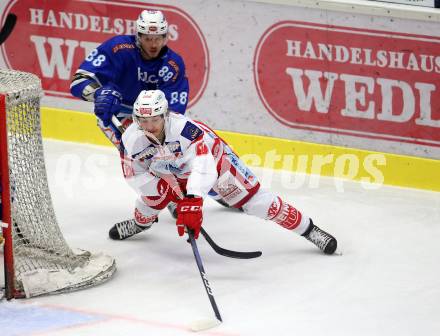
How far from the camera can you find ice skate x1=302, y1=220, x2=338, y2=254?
5555 mm

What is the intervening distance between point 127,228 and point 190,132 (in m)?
0.84

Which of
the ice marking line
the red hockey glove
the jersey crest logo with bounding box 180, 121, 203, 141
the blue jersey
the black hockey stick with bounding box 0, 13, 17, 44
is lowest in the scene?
the ice marking line

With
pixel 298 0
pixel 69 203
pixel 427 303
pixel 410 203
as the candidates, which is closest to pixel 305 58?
pixel 298 0

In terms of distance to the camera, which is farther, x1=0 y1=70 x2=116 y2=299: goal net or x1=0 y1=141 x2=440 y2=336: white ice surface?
x1=0 y1=70 x2=116 y2=299: goal net

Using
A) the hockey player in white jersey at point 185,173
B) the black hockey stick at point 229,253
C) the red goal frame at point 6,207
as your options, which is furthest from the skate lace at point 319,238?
the red goal frame at point 6,207

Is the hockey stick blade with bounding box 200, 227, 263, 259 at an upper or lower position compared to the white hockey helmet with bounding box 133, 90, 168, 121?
lower

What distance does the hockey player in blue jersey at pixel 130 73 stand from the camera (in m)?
5.80

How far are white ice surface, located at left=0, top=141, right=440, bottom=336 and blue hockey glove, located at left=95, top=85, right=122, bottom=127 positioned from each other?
655 millimetres

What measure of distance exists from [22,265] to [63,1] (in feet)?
8.75

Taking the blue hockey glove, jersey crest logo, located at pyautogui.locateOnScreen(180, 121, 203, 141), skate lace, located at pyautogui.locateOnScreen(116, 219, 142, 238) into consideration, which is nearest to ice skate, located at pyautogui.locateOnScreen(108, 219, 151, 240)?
skate lace, located at pyautogui.locateOnScreen(116, 219, 142, 238)

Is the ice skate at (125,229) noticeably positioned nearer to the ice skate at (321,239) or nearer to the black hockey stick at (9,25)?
the ice skate at (321,239)

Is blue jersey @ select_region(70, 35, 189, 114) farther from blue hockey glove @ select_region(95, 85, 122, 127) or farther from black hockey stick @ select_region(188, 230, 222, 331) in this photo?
black hockey stick @ select_region(188, 230, 222, 331)

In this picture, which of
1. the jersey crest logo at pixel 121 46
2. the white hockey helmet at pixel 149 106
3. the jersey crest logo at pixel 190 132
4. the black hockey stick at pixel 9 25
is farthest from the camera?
the black hockey stick at pixel 9 25

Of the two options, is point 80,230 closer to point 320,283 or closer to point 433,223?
point 320,283
